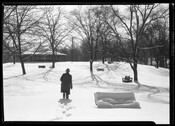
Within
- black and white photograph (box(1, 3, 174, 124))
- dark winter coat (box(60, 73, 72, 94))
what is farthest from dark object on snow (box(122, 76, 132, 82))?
dark winter coat (box(60, 73, 72, 94))

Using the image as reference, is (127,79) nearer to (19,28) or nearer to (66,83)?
(66,83)

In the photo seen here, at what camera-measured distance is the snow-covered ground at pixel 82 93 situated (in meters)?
3.70

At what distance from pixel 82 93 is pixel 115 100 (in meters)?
1.27

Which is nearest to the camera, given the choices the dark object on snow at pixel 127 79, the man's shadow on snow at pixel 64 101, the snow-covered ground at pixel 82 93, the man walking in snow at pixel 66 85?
the snow-covered ground at pixel 82 93

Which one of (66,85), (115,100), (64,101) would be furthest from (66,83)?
(115,100)

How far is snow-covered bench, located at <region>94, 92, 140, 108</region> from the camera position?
4.12 meters

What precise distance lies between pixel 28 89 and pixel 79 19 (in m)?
4.05

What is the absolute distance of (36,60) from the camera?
345 inches

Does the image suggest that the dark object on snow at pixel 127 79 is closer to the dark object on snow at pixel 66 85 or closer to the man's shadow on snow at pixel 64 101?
the dark object on snow at pixel 66 85

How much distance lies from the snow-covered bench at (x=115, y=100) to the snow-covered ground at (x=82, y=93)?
0.20 meters

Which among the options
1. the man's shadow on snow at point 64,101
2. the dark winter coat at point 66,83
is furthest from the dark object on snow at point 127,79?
the man's shadow on snow at point 64,101

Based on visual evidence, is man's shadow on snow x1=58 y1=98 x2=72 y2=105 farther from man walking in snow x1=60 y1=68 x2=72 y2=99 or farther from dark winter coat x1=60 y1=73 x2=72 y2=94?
dark winter coat x1=60 y1=73 x2=72 y2=94
